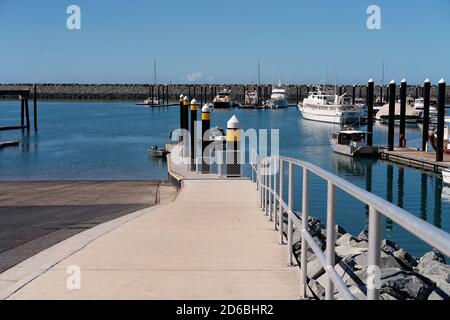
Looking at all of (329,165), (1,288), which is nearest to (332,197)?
(1,288)

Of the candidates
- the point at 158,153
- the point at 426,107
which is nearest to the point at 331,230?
the point at 426,107

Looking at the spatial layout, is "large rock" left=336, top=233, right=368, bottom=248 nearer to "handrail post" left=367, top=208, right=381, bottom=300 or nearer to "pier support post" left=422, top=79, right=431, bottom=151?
"handrail post" left=367, top=208, right=381, bottom=300

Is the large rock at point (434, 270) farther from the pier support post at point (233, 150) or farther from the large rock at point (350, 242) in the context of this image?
the pier support post at point (233, 150)

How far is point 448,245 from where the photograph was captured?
204 cm

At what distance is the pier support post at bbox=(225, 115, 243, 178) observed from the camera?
17.4 metres

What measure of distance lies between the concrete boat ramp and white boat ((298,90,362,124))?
69.6 meters

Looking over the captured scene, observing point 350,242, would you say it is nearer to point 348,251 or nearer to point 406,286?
point 348,251

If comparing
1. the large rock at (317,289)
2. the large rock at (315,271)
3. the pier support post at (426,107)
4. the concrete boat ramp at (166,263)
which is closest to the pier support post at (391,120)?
the pier support post at (426,107)

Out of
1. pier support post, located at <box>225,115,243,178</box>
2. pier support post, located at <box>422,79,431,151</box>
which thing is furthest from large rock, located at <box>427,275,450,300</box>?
pier support post, located at <box>422,79,431,151</box>

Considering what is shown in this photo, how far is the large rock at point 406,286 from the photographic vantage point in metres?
5.77

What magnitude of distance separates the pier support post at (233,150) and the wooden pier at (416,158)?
56.7ft

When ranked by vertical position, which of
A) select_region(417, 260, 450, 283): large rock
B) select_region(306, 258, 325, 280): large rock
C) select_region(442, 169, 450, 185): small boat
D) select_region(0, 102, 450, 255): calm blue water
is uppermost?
select_region(306, 258, 325, 280): large rock
